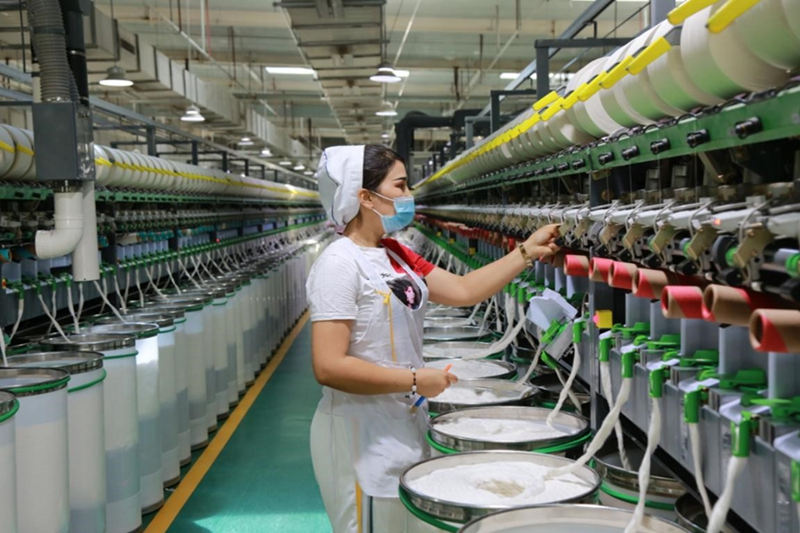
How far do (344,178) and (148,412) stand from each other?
109 inches

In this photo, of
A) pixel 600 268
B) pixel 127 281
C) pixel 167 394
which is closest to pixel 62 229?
pixel 167 394

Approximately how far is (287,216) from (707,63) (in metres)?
17.3

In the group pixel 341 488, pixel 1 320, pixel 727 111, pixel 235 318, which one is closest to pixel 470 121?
pixel 235 318

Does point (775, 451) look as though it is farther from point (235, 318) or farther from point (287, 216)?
point (287, 216)

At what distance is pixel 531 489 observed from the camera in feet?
7.50

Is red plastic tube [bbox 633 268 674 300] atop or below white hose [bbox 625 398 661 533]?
atop

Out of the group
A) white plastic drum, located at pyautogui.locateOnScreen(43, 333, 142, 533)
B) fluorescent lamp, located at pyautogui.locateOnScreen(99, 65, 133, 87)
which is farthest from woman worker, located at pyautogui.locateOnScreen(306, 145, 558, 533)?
fluorescent lamp, located at pyautogui.locateOnScreen(99, 65, 133, 87)

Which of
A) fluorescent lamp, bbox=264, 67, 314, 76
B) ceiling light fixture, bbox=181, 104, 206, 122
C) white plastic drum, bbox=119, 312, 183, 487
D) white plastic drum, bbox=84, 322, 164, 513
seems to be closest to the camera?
white plastic drum, bbox=84, 322, 164, 513

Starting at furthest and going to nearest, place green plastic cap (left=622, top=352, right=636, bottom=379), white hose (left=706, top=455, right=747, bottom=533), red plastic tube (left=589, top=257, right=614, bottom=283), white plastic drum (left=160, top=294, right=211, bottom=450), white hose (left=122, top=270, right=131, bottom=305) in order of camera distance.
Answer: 1. white hose (left=122, top=270, right=131, bottom=305)
2. white plastic drum (left=160, top=294, right=211, bottom=450)
3. red plastic tube (left=589, top=257, right=614, bottom=283)
4. green plastic cap (left=622, top=352, right=636, bottom=379)
5. white hose (left=706, top=455, right=747, bottom=533)

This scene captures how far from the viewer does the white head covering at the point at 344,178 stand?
2742mm

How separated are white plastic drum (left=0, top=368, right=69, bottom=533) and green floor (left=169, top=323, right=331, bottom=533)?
58.1 inches

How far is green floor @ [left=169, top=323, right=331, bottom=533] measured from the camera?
4.86 m

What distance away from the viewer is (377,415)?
8.96 feet

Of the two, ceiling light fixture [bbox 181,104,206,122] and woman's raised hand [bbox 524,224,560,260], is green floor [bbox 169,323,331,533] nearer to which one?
woman's raised hand [bbox 524,224,560,260]
